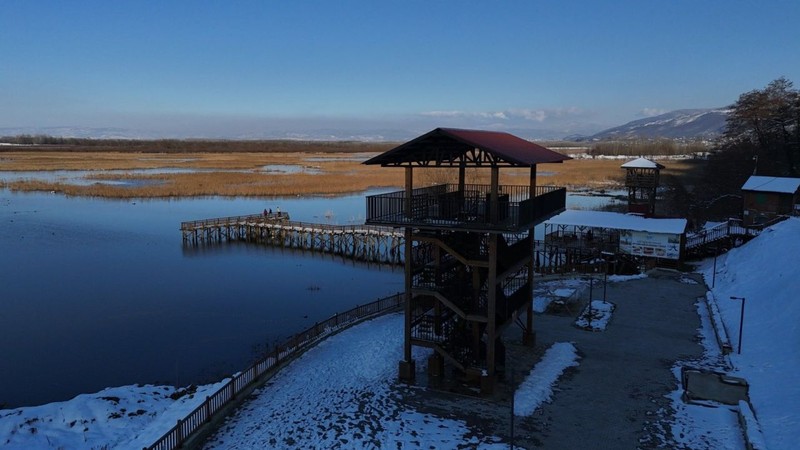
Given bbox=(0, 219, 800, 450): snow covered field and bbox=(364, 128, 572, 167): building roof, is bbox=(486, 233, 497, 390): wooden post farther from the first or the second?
bbox=(364, 128, 572, 167): building roof

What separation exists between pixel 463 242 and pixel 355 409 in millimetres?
5720

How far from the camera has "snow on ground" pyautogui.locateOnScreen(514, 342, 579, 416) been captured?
1477cm

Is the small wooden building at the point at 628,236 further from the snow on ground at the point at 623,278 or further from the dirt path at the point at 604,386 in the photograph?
the dirt path at the point at 604,386

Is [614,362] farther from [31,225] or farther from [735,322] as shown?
[31,225]

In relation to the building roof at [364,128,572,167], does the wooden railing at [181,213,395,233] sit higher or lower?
lower

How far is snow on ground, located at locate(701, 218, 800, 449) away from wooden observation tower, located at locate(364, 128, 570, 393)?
22.2ft

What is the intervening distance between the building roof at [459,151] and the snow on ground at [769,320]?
28.0ft

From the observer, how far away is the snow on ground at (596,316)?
835 inches

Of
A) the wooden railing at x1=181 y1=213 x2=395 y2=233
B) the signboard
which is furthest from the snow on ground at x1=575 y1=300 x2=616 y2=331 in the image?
the wooden railing at x1=181 y1=213 x2=395 y2=233

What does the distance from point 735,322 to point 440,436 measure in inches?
554

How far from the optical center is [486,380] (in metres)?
15.4

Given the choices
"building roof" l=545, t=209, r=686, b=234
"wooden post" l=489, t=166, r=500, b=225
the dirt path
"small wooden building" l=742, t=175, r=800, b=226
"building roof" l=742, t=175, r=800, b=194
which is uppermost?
"wooden post" l=489, t=166, r=500, b=225

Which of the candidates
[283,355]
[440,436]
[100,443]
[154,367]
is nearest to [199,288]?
[154,367]

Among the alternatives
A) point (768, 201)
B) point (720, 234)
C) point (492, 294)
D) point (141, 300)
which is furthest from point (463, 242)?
point (768, 201)
